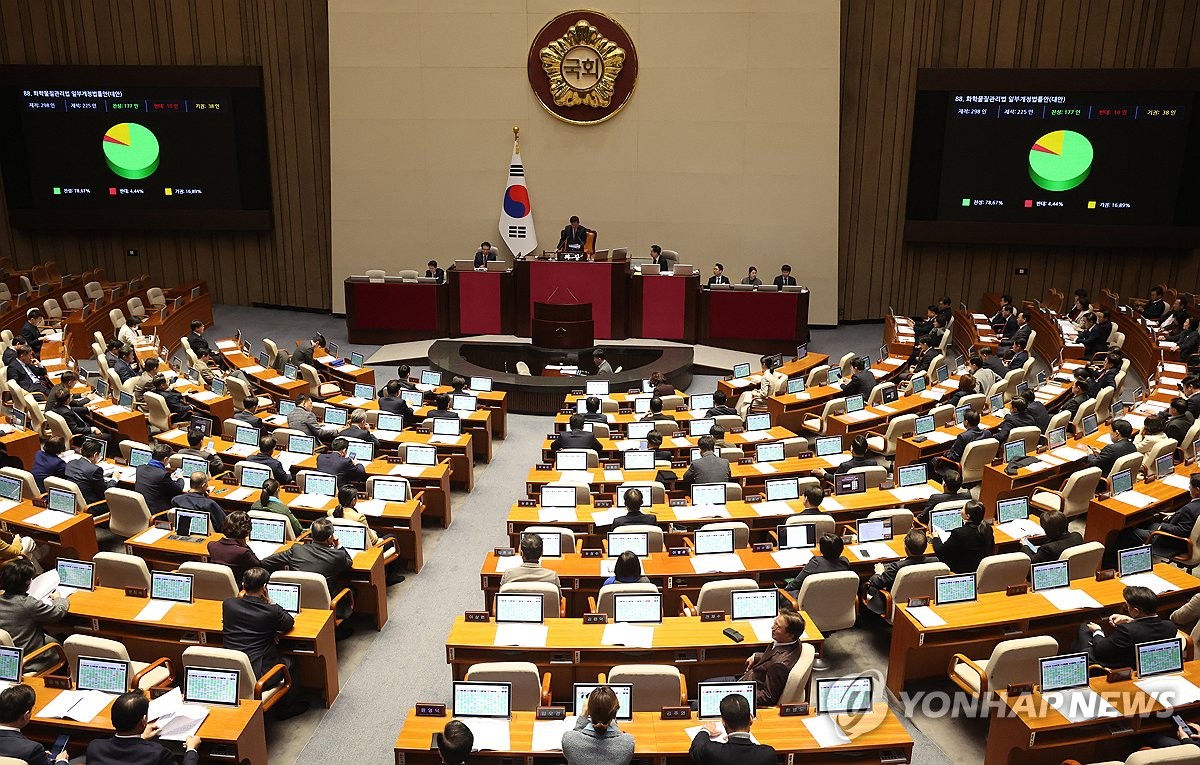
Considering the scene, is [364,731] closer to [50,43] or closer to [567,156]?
[567,156]

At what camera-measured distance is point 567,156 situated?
19938 mm

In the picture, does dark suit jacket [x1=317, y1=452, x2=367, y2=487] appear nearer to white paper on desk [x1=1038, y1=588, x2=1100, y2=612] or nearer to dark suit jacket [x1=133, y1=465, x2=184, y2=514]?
dark suit jacket [x1=133, y1=465, x2=184, y2=514]

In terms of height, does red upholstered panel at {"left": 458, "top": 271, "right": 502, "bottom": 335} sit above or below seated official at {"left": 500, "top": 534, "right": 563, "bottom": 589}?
above

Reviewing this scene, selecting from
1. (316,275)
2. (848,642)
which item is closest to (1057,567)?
(848,642)

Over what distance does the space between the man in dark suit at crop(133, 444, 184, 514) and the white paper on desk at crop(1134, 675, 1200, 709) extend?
27.5 feet

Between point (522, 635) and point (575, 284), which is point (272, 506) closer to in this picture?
point (522, 635)

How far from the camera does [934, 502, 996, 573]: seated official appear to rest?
24.9 feet

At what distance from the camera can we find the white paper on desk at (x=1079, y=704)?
226 inches

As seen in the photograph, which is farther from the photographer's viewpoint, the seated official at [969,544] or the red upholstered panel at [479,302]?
the red upholstered panel at [479,302]

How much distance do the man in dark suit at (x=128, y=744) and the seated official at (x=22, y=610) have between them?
1959 millimetres

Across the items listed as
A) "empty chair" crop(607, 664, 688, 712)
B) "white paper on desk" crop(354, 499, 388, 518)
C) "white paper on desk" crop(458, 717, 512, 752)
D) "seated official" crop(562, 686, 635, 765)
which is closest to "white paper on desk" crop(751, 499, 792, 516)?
"empty chair" crop(607, 664, 688, 712)

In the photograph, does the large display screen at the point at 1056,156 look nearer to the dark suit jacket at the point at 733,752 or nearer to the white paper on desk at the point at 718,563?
the white paper on desk at the point at 718,563

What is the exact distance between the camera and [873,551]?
811cm

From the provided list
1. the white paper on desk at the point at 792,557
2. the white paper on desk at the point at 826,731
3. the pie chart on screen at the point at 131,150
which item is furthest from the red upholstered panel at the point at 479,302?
the white paper on desk at the point at 826,731
